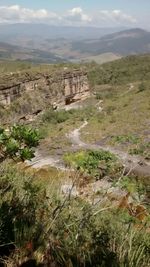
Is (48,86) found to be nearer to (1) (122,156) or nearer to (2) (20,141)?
(1) (122,156)

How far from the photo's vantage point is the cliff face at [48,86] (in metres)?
50.0

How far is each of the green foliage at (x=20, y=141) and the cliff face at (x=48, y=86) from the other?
43.5 meters

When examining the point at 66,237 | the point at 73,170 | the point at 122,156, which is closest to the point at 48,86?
the point at 122,156

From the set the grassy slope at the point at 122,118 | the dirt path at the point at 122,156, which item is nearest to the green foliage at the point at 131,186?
the dirt path at the point at 122,156

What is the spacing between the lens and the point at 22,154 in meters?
5.32

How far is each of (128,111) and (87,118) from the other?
5737mm

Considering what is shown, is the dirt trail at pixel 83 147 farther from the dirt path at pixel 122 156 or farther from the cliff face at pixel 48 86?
the cliff face at pixel 48 86

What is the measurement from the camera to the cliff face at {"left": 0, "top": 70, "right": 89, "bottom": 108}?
49956 millimetres

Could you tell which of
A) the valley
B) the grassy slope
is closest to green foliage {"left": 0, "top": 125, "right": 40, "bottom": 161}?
the valley

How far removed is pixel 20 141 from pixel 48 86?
5445cm

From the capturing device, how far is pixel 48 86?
195 feet

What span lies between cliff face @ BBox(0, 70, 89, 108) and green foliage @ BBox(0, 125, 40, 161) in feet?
143

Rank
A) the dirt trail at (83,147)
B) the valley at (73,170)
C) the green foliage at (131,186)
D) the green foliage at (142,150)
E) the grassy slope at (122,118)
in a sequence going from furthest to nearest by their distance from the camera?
the grassy slope at (122,118), the green foliage at (142,150), the dirt trail at (83,147), the green foliage at (131,186), the valley at (73,170)

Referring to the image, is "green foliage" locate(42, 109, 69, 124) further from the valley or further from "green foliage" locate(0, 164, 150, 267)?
"green foliage" locate(0, 164, 150, 267)
